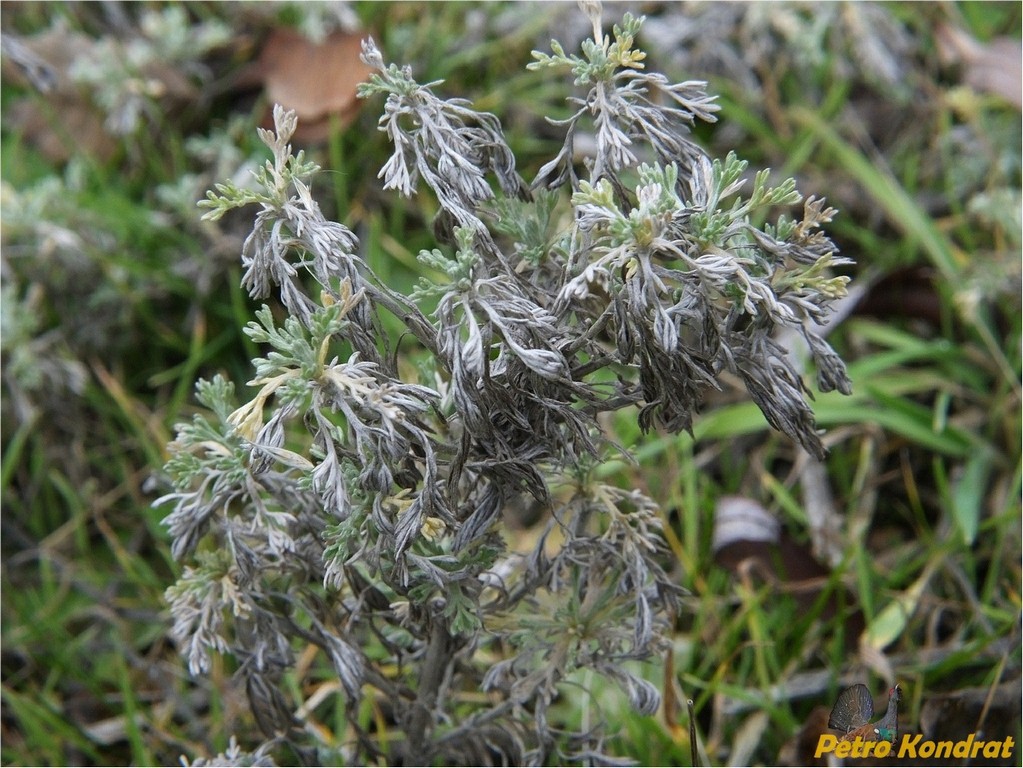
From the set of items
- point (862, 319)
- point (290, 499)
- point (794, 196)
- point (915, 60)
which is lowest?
point (862, 319)

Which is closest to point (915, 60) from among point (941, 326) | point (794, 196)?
point (941, 326)

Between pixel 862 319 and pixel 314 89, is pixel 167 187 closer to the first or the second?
pixel 314 89

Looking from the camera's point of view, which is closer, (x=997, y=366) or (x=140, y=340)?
(x=997, y=366)

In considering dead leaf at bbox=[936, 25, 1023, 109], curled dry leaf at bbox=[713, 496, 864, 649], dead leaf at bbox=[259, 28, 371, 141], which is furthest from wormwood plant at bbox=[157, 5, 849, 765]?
dead leaf at bbox=[936, 25, 1023, 109]

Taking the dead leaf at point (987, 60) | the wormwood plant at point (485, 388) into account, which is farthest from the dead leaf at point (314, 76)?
the dead leaf at point (987, 60)

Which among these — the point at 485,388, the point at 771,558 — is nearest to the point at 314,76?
the point at 771,558
